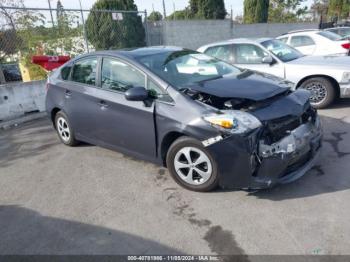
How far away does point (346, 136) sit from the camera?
498 centimetres

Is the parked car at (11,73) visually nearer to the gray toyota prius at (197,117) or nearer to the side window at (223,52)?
the gray toyota prius at (197,117)

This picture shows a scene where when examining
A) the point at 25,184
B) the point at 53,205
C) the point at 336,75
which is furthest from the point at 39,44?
the point at 336,75

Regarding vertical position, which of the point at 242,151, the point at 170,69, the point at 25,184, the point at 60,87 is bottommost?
the point at 25,184

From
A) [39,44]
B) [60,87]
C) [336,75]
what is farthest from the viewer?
[39,44]

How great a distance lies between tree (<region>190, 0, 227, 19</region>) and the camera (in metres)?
24.4

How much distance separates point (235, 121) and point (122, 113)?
1535 millimetres

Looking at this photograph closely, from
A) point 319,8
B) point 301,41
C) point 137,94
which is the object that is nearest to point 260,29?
point 301,41

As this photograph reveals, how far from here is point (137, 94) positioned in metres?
3.71

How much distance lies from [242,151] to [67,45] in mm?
7794

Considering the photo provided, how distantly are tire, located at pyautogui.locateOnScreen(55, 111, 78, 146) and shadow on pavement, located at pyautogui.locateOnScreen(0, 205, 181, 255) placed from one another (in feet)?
6.27

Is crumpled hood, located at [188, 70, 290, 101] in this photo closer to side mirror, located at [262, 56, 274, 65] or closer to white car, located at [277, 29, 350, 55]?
side mirror, located at [262, 56, 274, 65]

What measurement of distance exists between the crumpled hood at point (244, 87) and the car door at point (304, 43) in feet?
21.3

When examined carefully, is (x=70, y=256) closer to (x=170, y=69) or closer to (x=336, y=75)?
(x=170, y=69)

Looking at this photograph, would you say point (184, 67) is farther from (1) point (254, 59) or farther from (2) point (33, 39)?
(2) point (33, 39)
